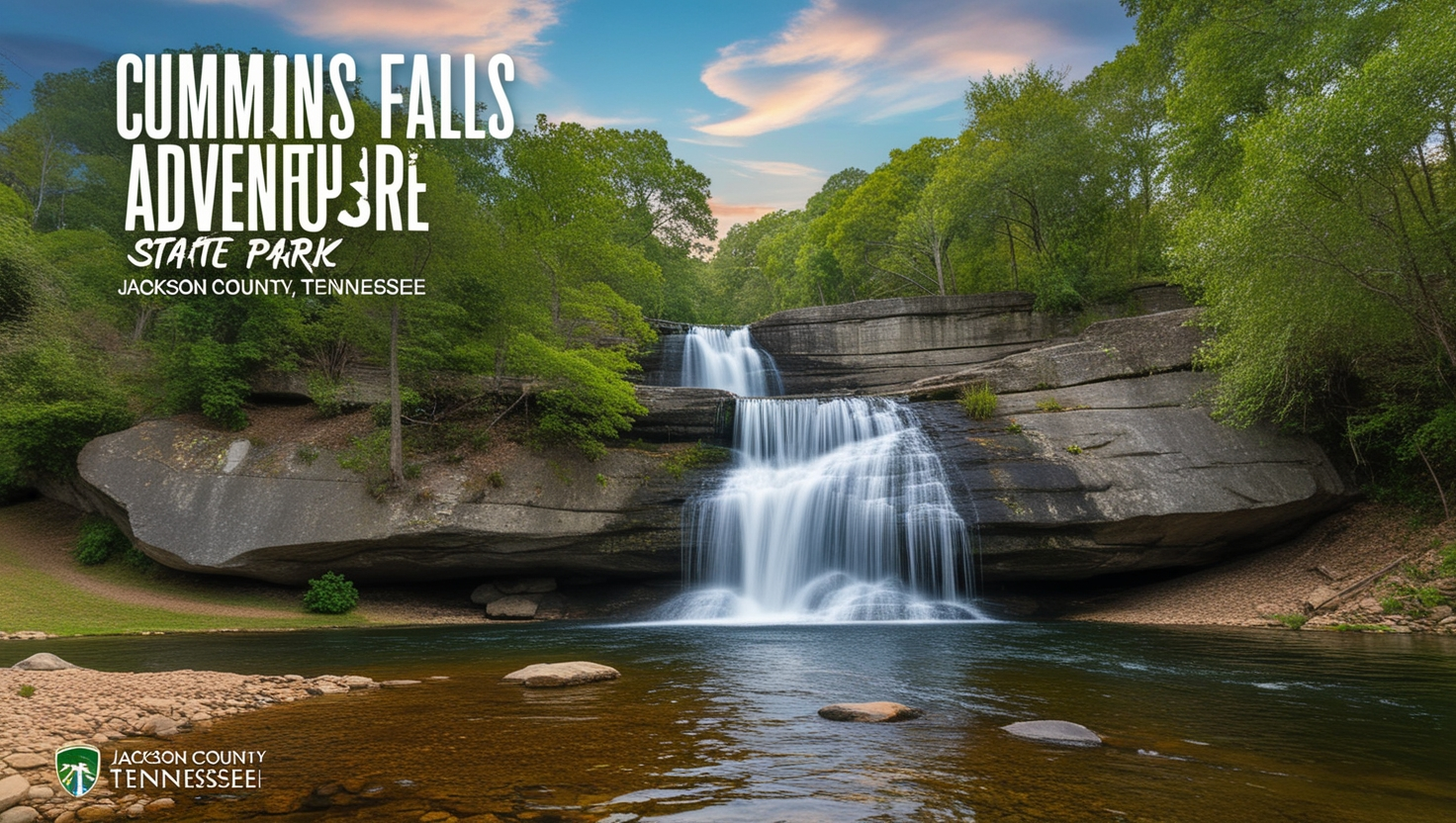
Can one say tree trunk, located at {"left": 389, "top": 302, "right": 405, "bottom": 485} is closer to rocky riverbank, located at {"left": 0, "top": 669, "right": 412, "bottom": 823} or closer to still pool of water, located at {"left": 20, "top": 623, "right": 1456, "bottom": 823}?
still pool of water, located at {"left": 20, "top": 623, "right": 1456, "bottom": 823}

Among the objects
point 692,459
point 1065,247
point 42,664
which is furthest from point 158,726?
point 1065,247

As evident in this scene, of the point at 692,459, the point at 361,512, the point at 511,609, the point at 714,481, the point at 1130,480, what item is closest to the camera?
the point at 1130,480

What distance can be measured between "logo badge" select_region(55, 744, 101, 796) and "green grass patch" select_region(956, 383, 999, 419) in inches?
830

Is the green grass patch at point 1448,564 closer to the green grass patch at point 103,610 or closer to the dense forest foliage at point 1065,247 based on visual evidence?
the dense forest foliage at point 1065,247

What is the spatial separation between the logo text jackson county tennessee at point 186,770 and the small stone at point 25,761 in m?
0.41

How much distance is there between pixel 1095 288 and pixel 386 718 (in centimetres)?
3189

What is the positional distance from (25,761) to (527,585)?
17.4m

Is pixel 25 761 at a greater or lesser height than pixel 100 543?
greater

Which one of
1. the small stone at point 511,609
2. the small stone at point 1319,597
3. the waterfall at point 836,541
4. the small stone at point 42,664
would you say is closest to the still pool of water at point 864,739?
the small stone at point 42,664

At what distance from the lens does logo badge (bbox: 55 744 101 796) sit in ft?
15.4

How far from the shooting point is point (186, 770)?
536 centimetres

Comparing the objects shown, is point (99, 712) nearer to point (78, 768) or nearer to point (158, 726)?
point (158, 726)

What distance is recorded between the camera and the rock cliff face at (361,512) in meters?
19.6

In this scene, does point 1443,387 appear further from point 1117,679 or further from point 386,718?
point 386,718
